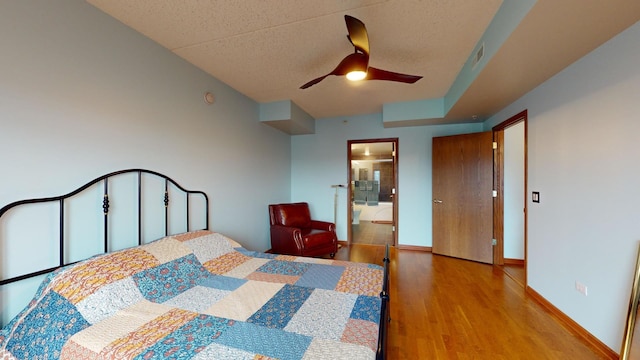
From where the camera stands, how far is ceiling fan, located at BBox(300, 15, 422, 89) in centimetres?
153

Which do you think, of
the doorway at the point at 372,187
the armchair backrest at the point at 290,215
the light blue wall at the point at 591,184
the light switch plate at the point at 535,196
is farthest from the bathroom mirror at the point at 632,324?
the doorway at the point at 372,187

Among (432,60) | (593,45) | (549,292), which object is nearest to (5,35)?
(432,60)

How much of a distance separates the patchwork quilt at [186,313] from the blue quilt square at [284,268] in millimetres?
24

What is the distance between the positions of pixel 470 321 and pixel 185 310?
2.28 m

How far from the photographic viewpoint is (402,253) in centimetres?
404

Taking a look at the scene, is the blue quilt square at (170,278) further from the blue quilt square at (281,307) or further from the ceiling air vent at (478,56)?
the ceiling air vent at (478,56)

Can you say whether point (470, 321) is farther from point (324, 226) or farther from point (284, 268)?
point (324, 226)

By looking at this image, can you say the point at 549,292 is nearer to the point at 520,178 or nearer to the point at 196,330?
the point at 520,178

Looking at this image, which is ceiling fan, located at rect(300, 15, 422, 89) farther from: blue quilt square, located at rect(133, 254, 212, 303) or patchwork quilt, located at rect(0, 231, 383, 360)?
blue quilt square, located at rect(133, 254, 212, 303)

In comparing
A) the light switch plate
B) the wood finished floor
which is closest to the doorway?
the wood finished floor

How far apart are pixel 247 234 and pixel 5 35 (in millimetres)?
2728

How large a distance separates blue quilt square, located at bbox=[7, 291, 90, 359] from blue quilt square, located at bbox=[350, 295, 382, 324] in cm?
135

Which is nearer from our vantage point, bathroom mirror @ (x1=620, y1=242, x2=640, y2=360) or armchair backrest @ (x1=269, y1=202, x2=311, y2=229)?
bathroom mirror @ (x1=620, y1=242, x2=640, y2=360)

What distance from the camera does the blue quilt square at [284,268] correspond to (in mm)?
1806
